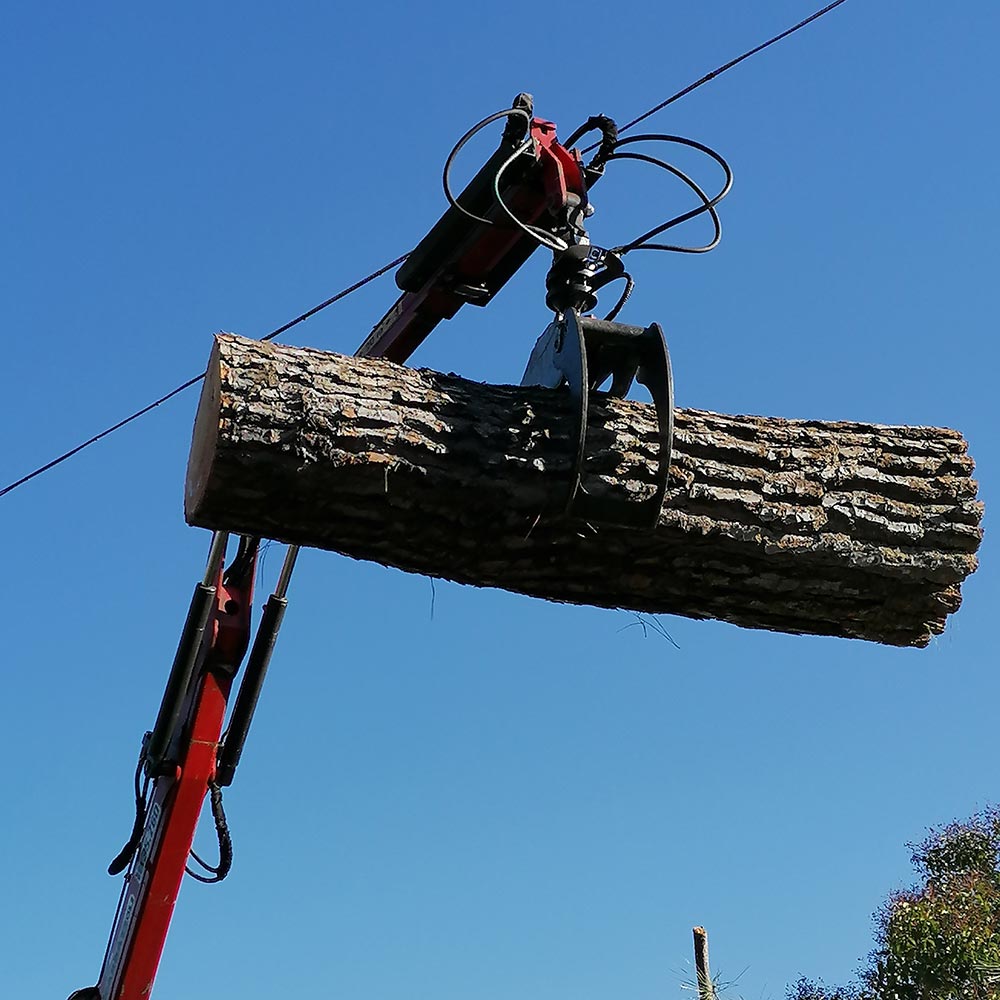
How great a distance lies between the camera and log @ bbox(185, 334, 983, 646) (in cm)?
280

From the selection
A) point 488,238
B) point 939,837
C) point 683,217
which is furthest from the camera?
point 939,837

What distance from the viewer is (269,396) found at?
2.78 meters

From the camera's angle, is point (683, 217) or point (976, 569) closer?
point (976, 569)

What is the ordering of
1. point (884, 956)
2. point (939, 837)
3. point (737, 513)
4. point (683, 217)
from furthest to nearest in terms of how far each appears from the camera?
point (939, 837) < point (884, 956) < point (683, 217) < point (737, 513)

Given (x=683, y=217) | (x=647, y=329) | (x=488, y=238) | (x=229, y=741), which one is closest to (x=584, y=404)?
(x=647, y=329)

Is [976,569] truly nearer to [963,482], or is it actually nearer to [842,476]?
[963,482]

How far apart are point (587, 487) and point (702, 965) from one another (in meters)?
2.03

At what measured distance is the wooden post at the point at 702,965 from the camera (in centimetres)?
409

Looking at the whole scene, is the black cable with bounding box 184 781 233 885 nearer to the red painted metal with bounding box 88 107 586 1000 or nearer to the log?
the red painted metal with bounding box 88 107 586 1000

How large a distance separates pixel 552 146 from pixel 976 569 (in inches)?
71.9

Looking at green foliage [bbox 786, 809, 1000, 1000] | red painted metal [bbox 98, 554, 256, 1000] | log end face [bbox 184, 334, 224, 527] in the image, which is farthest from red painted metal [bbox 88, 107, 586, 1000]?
green foliage [bbox 786, 809, 1000, 1000]

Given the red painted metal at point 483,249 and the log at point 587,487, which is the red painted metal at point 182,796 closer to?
the red painted metal at point 483,249

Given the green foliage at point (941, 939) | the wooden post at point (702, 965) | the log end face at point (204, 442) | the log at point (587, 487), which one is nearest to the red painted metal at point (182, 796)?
the wooden post at point (702, 965)

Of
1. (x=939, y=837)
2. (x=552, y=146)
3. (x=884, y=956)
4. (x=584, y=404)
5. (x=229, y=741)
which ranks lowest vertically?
(x=584, y=404)
